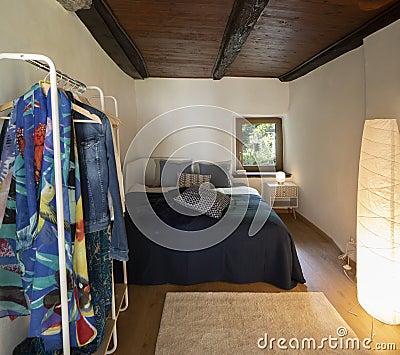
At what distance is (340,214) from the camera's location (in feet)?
11.0

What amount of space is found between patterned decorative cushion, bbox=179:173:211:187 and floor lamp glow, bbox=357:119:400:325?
7.54ft

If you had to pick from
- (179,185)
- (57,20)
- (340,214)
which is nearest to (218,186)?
(179,185)

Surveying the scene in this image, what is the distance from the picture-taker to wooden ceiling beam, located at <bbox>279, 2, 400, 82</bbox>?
2.28 meters

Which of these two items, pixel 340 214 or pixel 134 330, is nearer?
pixel 134 330

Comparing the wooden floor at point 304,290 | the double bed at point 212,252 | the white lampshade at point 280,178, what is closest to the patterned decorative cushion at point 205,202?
the double bed at point 212,252

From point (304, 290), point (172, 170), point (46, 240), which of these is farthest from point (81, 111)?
point (172, 170)

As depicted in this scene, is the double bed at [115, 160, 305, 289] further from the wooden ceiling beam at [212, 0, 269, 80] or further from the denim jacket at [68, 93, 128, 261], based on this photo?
the wooden ceiling beam at [212, 0, 269, 80]

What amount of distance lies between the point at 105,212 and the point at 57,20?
1.27 metres

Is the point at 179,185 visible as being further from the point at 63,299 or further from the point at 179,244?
the point at 63,299

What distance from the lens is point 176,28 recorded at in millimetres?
2734

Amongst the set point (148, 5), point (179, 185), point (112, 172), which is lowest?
point (179, 185)

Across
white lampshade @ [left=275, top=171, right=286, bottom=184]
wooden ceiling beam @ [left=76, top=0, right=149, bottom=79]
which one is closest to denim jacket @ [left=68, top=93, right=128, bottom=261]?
wooden ceiling beam @ [left=76, top=0, right=149, bottom=79]

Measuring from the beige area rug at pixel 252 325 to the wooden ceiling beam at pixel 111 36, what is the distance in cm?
218

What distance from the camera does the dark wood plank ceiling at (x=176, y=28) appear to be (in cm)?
229
